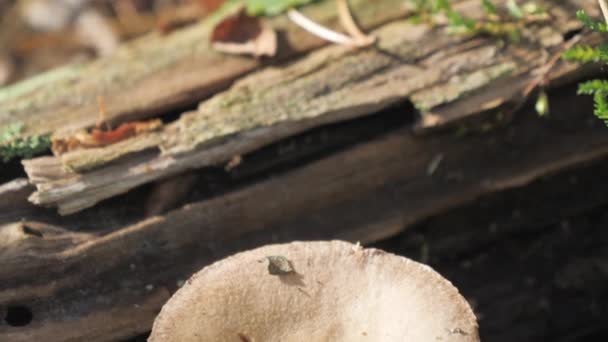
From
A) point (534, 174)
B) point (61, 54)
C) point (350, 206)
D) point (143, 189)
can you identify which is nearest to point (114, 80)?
point (143, 189)

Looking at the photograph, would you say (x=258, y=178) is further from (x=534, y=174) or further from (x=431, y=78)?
(x=534, y=174)

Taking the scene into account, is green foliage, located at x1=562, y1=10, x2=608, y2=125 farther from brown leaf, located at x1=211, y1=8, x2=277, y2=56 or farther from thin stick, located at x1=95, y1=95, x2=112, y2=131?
thin stick, located at x1=95, y1=95, x2=112, y2=131

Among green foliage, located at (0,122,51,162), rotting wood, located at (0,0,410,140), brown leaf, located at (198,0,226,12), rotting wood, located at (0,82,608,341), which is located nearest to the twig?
rotting wood, located at (0,82,608,341)

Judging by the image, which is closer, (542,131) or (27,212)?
(27,212)

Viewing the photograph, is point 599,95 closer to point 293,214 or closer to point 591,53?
point 591,53

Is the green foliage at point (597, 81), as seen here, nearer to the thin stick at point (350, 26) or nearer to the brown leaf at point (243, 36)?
the thin stick at point (350, 26)

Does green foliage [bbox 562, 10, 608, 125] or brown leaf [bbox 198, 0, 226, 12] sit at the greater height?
brown leaf [bbox 198, 0, 226, 12]
